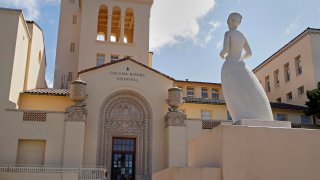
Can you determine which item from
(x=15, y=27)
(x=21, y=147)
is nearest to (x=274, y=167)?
(x=21, y=147)

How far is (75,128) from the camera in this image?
81.5 ft

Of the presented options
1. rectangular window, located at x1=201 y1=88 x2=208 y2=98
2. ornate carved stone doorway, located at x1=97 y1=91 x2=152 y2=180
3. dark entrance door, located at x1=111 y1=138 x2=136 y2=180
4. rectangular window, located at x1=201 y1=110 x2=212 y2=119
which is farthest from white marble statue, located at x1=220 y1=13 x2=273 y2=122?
rectangular window, located at x1=201 y1=88 x2=208 y2=98

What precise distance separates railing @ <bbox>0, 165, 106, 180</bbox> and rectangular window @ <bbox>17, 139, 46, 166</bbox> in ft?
2.10

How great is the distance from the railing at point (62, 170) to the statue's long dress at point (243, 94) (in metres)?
17.6

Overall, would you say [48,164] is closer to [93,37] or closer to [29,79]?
[29,79]

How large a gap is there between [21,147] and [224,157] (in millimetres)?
20633

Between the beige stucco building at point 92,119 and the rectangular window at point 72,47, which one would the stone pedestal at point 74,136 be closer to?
the beige stucco building at point 92,119

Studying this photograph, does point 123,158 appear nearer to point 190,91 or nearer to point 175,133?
point 175,133

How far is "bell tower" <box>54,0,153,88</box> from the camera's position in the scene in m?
36.3

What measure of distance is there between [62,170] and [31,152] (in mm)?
2592

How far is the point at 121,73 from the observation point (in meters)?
27.8

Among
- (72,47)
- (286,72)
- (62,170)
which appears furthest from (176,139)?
(286,72)

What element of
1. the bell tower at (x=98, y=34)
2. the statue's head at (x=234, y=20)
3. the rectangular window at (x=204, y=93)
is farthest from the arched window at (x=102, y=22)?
the statue's head at (x=234, y=20)

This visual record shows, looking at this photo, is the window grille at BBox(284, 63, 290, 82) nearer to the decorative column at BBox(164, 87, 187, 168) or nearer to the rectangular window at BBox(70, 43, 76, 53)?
the decorative column at BBox(164, 87, 187, 168)
